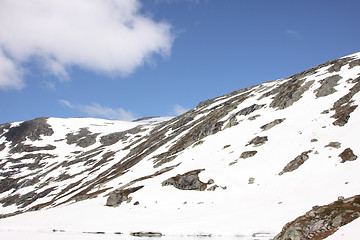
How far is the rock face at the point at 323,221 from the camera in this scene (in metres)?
15.7

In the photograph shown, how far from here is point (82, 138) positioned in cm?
16675

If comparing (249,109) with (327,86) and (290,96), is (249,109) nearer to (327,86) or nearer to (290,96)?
(290,96)

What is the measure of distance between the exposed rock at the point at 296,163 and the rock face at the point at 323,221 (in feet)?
64.5

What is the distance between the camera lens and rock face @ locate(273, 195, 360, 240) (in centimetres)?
1571

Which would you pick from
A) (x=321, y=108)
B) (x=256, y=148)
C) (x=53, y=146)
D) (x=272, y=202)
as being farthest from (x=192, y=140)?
(x=53, y=146)

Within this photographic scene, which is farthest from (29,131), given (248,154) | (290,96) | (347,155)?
(347,155)

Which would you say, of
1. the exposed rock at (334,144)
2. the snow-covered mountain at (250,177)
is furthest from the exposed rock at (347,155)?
the exposed rock at (334,144)

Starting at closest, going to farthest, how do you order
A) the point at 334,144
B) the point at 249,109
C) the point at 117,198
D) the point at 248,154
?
the point at 334,144 < the point at 117,198 < the point at 248,154 < the point at 249,109

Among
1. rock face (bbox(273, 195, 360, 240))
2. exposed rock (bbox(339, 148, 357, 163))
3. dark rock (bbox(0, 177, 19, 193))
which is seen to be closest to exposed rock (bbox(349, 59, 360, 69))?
exposed rock (bbox(339, 148, 357, 163))

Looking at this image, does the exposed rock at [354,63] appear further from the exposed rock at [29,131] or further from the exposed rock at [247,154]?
the exposed rock at [29,131]

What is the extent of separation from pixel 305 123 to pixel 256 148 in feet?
35.7

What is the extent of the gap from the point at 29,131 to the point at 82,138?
41522 millimetres

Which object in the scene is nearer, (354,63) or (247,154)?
(247,154)

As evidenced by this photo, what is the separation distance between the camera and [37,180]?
→ 110 metres
